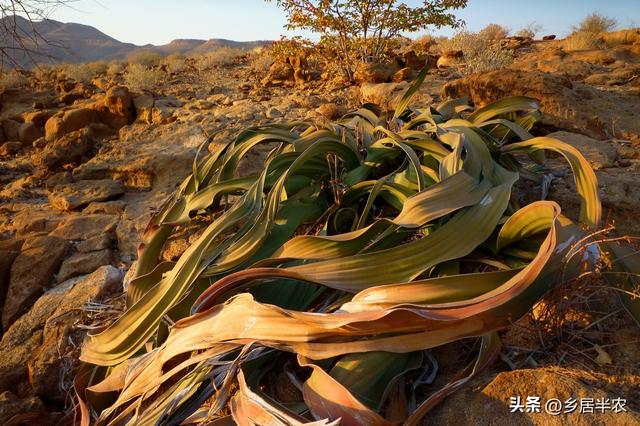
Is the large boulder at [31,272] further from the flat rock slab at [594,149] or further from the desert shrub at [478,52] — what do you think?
the desert shrub at [478,52]

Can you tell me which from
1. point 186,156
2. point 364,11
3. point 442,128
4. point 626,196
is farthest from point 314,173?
point 364,11

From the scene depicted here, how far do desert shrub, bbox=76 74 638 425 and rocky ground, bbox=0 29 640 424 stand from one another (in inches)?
4.9

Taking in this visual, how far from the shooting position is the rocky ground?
1136 mm

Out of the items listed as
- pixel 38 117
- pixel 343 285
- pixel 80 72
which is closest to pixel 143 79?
pixel 38 117

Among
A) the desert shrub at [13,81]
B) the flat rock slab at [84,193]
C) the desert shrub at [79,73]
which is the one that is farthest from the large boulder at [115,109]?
the desert shrub at [79,73]

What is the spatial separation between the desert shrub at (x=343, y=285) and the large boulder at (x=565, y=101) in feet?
3.12

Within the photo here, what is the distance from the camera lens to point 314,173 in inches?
80.7

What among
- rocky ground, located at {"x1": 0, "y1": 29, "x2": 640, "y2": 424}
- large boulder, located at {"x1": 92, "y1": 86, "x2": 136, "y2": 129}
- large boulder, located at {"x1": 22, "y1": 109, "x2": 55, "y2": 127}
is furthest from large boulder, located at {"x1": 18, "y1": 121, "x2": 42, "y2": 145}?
large boulder, located at {"x1": 92, "y1": 86, "x2": 136, "y2": 129}

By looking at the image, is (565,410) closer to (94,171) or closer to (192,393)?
(192,393)

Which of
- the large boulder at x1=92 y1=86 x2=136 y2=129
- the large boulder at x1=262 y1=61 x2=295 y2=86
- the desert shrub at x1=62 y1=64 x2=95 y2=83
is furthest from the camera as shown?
the desert shrub at x1=62 y1=64 x2=95 y2=83

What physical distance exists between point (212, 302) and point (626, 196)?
1647 millimetres

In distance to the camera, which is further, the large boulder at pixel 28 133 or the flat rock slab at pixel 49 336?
the large boulder at pixel 28 133

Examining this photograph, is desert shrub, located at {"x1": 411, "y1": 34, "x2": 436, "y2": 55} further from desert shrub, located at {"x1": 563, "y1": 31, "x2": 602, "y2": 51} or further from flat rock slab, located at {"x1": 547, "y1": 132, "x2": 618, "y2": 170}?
flat rock slab, located at {"x1": 547, "y1": 132, "x2": 618, "y2": 170}

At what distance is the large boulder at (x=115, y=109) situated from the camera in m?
5.25
